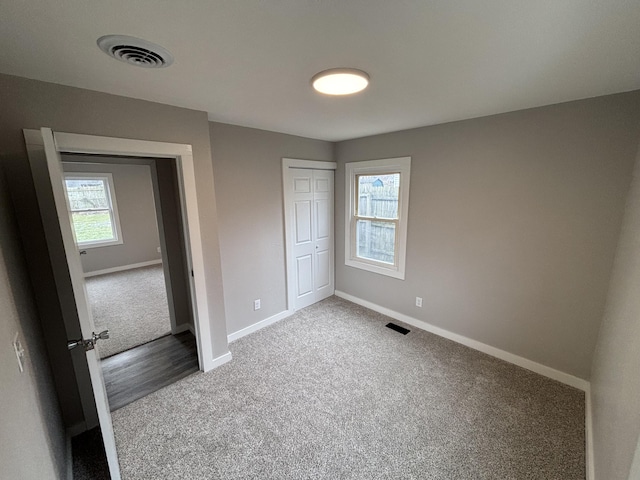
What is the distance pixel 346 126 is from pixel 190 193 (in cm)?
167

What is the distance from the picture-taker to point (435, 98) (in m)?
1.88

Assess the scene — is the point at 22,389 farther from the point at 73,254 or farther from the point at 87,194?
the point at 87,194

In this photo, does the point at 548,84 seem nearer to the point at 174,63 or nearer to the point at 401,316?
the point at 174,63

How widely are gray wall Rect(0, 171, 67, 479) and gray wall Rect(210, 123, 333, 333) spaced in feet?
4.65

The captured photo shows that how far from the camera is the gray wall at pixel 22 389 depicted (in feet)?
2.80

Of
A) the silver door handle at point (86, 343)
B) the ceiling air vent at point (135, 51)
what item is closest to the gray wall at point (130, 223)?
the ceiling air vent at point (135, 51)

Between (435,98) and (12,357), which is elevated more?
(435,98)

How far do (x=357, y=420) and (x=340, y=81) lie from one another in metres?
2.29

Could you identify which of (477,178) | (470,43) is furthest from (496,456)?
(470,43)

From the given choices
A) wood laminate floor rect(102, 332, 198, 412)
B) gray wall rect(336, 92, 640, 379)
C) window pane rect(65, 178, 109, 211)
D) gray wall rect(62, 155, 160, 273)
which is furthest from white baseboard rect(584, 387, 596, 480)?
window pane rect(65, 178, 109, 211)

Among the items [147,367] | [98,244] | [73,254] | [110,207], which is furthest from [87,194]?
[73,254]

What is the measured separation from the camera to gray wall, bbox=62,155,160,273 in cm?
530

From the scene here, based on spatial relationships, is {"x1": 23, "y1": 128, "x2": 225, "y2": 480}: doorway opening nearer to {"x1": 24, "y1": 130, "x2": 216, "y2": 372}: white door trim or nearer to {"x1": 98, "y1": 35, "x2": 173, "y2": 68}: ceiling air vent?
{"x1": 24, "y1": 130, "x2": 216, "y2": 372}: white door trim

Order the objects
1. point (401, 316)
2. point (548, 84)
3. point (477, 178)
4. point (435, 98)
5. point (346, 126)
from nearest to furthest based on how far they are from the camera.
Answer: point (548, 84) → point (435, 98) → point (477, 178) → point (346, 126) → point (401, 316)
